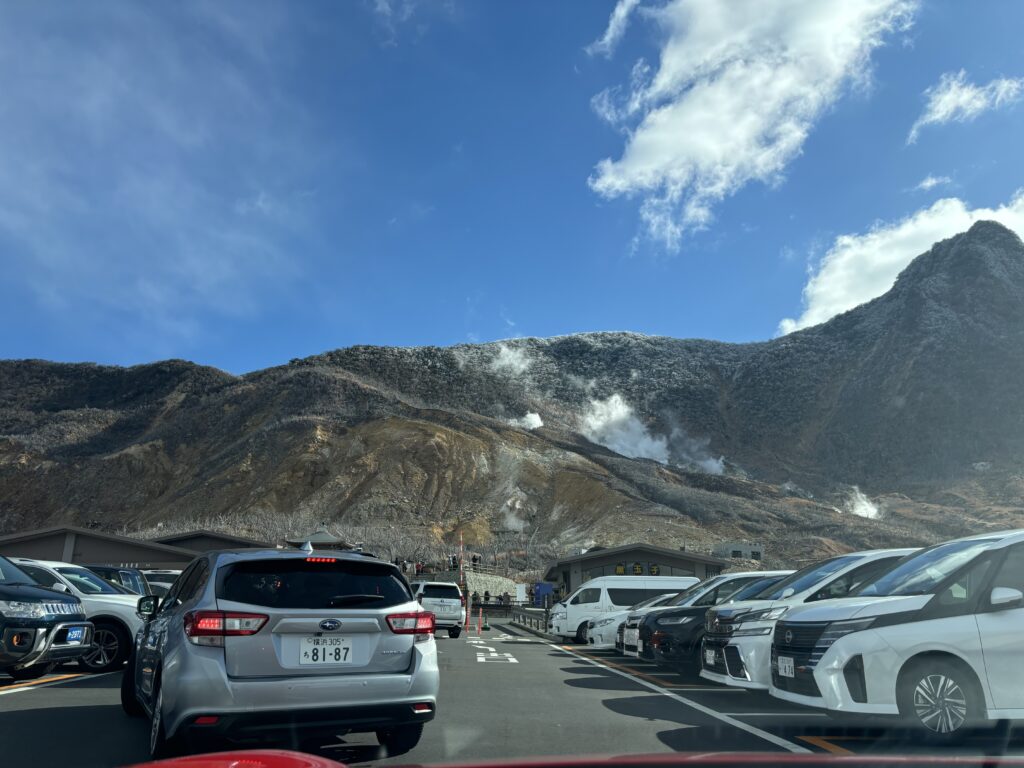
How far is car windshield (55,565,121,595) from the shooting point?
1142 centimetres

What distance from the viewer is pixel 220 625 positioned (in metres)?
5.24

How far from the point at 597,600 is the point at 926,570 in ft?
54.7

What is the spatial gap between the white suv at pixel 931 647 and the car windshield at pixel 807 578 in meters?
2.99

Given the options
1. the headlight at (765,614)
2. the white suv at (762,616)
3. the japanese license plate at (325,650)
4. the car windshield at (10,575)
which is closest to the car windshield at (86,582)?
the car windshield at (10,575)

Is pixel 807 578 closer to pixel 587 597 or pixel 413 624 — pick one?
pixel 413 624

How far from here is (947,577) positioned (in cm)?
666

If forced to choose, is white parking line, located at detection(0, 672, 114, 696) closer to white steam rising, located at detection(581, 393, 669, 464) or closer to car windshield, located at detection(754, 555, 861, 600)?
car windshield, located at detection(754, 555, 861, 600)

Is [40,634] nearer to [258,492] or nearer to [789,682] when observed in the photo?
[789,682]

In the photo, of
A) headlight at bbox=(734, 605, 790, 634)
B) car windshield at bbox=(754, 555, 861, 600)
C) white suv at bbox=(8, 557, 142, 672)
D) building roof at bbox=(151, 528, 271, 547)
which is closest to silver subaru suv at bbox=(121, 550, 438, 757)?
headlight at bbox=(734, 605, 790, 634)

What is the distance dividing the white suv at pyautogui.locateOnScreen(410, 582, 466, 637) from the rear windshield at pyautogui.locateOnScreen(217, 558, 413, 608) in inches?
673

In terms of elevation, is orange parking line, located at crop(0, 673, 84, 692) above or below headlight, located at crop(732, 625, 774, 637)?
below

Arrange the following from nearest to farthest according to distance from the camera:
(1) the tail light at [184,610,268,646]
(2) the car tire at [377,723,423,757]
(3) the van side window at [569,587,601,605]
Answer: (1) the tail light at [184,610,268,646], (2) the car tire at [377,723,423,757], (3) the van side window at [569,587,601,605]

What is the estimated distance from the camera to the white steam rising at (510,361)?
127 metres

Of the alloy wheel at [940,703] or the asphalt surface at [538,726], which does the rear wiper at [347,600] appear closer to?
the asphalt surface at [538,726]
